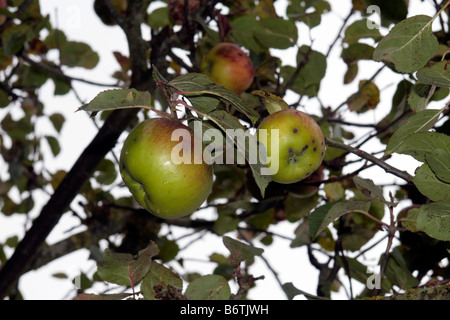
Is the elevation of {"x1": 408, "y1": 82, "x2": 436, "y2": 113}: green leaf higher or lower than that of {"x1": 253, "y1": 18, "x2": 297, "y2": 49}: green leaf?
lower

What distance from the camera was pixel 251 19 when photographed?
1567mm

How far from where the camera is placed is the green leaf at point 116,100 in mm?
775

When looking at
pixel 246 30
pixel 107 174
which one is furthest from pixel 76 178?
pixel 246 30

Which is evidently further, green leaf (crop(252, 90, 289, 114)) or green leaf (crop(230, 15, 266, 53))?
green leaf (crop(230, 15, 266, 53))

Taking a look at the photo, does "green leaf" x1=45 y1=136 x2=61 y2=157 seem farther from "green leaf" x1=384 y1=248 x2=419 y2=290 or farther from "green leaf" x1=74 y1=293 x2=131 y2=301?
"green leaf" x1=384 y1=248 x2=419 y2=290

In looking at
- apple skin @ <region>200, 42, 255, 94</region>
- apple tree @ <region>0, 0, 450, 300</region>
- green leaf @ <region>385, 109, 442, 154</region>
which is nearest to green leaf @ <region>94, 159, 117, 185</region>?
apple tree @ <region>0, 0, 450, 300</region>

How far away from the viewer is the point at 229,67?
1.40 m

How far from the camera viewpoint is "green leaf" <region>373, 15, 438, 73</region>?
865 mm

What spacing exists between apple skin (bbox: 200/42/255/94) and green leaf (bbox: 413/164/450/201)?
72cm

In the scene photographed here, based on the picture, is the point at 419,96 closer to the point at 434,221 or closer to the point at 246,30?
the point at 434,221

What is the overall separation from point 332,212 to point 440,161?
25 cm

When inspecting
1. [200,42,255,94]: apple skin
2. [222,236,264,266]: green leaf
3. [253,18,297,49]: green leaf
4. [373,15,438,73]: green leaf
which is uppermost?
[373,15,438,73]: green leaf
